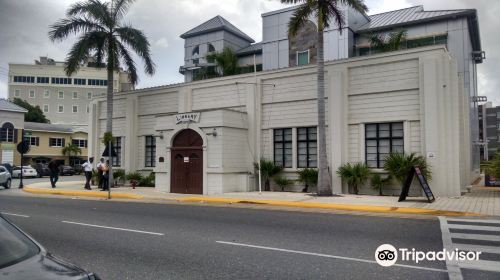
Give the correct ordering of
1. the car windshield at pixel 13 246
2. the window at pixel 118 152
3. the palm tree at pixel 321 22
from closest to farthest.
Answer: the car windshield at pixel 13 246 < the palm tree at pixel 321 22 < the window at pixel 118 152

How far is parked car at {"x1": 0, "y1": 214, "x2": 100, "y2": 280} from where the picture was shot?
2.86 metres

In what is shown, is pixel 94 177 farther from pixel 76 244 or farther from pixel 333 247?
pixel 333 247

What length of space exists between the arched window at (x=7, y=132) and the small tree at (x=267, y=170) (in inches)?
1668

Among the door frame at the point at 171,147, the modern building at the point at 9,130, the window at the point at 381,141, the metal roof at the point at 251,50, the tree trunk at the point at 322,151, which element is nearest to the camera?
the tree trunk at the point at 322,151

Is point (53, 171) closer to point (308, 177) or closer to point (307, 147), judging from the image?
point (307, 147)

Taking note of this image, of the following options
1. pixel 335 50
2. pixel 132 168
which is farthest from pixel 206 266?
pixel 335 50

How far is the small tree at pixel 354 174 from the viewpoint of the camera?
19.3 m

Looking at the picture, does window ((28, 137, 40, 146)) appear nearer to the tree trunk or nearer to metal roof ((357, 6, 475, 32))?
metal roof ((357, 6, 475, 32))

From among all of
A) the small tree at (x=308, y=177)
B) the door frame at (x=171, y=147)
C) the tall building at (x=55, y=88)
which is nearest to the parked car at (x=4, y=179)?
the door frame at (x=171, y=147)

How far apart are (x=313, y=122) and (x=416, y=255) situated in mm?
14326

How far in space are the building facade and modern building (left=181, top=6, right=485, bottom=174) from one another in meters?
13.2

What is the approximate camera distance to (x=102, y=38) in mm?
25047

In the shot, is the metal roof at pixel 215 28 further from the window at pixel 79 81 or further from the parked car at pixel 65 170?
the window at pixel 79 81

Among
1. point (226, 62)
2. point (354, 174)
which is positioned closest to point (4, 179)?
point (226, 62)
